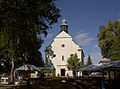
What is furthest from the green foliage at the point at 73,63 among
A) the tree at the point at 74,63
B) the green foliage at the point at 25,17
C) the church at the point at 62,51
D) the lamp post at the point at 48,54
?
the green foliage at the point at 25,17

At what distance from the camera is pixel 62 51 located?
8475cm

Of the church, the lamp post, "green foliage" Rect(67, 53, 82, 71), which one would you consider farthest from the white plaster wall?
"green foliage" Rect(67, 53, 82, 71)

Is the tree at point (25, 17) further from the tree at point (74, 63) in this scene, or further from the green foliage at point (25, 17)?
the tree at point (74, 63)

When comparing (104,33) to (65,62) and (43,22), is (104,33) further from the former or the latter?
(43,22)

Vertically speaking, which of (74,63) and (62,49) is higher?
(62,49)

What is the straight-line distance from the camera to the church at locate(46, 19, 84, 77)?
83875 millimetres

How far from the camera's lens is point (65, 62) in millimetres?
83625

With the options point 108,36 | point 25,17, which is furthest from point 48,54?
point 25,17

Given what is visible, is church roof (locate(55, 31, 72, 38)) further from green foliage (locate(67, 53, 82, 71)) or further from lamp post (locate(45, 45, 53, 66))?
green foliage (locate(67, 53, 82, 71))

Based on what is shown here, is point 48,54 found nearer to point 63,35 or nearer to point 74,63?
point 63,35

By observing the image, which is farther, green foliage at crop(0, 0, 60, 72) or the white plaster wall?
the white plaster wall

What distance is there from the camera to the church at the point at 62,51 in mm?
83875

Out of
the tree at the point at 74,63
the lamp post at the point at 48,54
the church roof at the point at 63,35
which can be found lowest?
the tree at the point at 74,63

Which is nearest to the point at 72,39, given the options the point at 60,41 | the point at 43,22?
the point at 60,41
